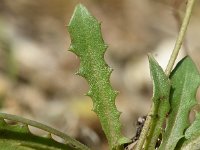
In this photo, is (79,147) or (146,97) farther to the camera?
(146,97)

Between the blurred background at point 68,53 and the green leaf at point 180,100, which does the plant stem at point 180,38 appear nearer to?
the green leaf at point 180,100

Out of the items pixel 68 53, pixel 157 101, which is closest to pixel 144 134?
pixel 157 101

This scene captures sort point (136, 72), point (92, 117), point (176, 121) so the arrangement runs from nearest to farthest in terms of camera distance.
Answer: point (176, 121) < point (92, 117) < point (136, 72)

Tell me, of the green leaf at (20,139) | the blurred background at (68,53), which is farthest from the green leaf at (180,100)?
the blurred background at (68,53)

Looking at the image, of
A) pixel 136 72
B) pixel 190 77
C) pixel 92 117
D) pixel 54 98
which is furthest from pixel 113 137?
pixel 136 72

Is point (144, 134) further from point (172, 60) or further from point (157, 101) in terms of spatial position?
point (172, 60)

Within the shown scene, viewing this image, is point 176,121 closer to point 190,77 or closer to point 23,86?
point 190,77

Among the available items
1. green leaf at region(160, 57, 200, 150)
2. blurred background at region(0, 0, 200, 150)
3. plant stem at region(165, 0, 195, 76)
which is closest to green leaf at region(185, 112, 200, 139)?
green leaf at region(160, 57, 200, 150)

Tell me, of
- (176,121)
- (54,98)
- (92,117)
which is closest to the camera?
(176,121)
